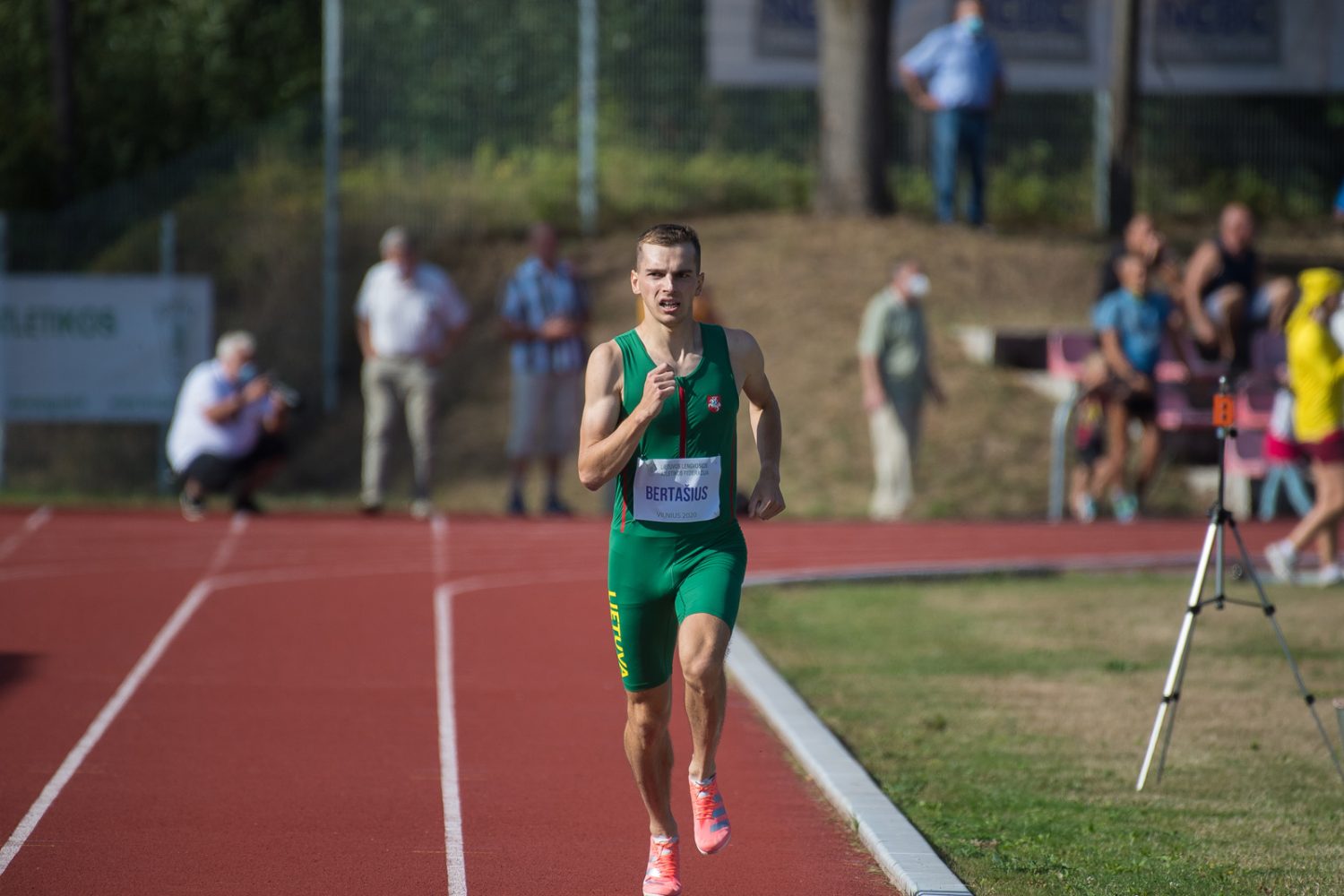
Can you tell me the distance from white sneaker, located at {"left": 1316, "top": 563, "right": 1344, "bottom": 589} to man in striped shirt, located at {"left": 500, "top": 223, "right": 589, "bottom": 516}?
6.65 metres

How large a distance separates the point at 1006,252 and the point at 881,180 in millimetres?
1804

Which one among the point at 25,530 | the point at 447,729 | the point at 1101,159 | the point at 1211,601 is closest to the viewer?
the point at 1211,601

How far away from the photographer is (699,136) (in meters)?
25.2

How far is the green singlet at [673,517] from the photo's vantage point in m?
6.04

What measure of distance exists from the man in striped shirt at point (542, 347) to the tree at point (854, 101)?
7745 mm

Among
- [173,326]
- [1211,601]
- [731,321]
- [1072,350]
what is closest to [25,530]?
[173,326]

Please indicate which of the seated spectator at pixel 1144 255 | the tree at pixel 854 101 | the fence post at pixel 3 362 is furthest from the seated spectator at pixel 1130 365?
the fence post at pixel 3 362

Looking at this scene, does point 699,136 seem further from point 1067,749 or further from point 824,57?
point 1067,749

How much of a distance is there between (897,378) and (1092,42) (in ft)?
31.2

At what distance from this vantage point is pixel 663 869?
6.20m

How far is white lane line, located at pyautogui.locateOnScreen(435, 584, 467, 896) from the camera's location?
6.65 meters

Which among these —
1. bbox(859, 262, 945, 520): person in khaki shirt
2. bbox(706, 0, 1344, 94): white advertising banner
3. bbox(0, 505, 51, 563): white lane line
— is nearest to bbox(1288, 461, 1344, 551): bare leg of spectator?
bbox(859, 262, 945, 520): person in khaki shirt

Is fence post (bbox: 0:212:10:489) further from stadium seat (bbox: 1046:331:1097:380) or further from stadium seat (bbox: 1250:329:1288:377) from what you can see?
stadium seat (bbox: 1250:329:1288:377)

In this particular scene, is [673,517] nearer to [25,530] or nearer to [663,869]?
[663,869]
